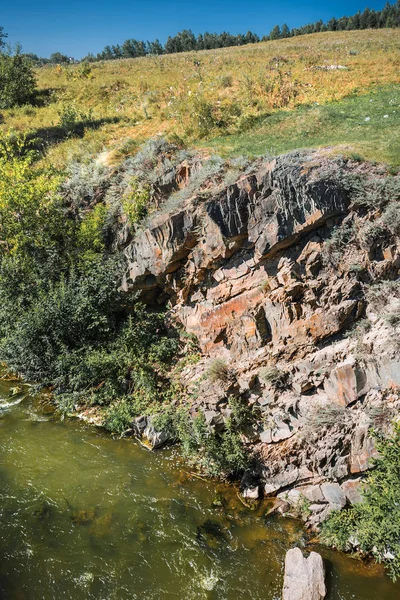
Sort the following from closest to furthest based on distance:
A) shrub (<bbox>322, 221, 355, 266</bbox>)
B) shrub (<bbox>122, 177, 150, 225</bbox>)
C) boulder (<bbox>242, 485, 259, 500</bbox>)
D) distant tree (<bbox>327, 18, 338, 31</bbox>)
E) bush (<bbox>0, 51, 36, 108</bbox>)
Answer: boulder (<bbox>242, 485, 259, 500</bbox>) → shrub (<bbox>322, 221, 355, 266</bbox>) → shrub (<bbox>122, 177, 150, 225</bbox>) → bush (<bbox>0, 51, 36, 108</bbox>) → distant tree (<bbox>327, 18, 338, 31</bbox>)

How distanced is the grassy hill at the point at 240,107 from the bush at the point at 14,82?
3.42ft

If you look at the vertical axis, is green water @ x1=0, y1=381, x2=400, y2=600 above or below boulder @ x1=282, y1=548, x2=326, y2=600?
above

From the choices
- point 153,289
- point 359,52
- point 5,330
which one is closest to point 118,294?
point 153,289

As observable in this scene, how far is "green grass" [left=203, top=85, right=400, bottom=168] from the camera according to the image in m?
11.0

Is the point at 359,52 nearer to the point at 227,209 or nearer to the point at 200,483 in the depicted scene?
the point at 227,209

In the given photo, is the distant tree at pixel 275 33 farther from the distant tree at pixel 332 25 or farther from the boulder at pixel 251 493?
the boulder at pixel 251 493

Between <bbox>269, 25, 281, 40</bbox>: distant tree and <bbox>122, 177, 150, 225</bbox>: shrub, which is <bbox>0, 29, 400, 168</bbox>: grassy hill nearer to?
<bbox>122, 177, 150, 225</bbox>: shrub

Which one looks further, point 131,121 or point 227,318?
point 131,121

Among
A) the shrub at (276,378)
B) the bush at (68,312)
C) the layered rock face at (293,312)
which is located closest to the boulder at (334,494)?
the layered rock face at (293,312)

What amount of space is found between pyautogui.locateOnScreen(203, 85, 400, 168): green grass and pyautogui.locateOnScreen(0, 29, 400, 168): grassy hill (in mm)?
38

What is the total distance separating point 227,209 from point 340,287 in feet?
12.0

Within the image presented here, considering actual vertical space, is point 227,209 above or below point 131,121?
below

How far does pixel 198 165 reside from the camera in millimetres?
12438

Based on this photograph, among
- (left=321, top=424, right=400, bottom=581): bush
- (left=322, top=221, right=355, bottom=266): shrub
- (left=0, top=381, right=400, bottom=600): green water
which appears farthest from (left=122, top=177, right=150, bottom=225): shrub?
(left=321, top=424, right=400, bottom=581): bush
